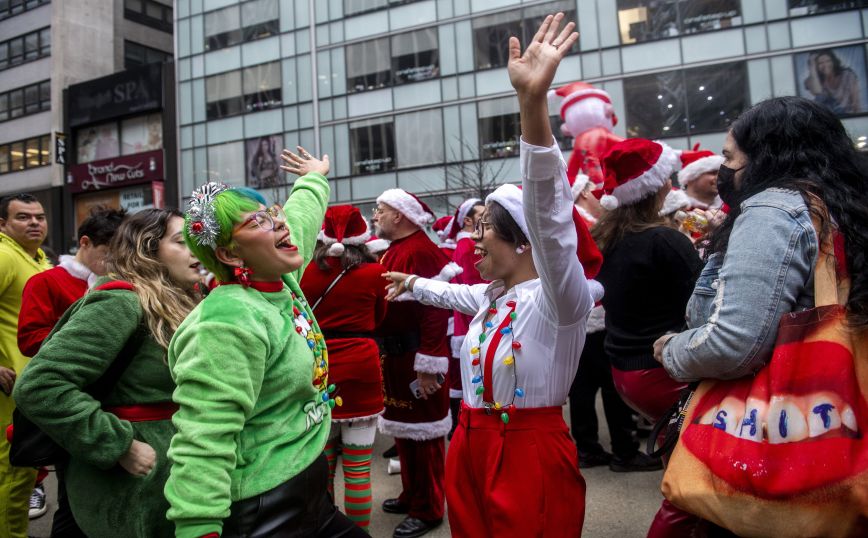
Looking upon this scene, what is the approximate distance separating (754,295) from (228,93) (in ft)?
90.2

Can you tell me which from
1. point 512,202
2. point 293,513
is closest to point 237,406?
point 293,513

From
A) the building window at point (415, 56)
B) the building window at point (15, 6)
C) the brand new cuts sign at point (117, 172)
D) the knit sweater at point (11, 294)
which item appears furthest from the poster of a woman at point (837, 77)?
the building window at point (15, 6)

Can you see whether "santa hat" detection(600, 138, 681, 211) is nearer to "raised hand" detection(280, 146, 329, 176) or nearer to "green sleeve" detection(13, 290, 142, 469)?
"raised hand" detection(280, 146, 329, 176)

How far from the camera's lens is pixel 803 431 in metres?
1.47

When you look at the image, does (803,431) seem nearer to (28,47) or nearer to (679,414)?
(679,414)

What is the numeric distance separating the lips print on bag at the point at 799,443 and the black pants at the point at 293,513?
3.78 feet

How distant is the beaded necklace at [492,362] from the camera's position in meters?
2.31

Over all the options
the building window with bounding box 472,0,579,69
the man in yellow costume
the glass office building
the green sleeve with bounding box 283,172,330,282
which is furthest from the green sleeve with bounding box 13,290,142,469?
the building window with bounding box 472,0,579,69

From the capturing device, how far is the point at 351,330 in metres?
3.96

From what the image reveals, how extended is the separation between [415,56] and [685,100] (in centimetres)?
982

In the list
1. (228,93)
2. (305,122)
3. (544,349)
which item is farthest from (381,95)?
(544,349)

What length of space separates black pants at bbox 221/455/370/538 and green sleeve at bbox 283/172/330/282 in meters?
0.85

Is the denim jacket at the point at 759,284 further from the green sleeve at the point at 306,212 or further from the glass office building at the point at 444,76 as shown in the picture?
the glass office building at the point at 444,76

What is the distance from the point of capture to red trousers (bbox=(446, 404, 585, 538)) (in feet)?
7.25
